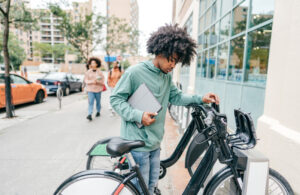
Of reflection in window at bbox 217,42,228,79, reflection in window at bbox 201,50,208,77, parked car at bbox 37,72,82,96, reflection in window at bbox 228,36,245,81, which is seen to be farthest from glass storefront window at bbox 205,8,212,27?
parked car at bbox 37,72,82,96

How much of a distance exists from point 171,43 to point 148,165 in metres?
1.10

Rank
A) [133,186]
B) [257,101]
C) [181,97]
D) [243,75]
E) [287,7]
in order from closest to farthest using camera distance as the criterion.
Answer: [133,186], [181,97], [287,7], [257,101], [243,75]

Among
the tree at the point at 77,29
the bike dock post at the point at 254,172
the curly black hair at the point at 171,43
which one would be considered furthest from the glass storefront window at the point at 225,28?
the tree at the point at 77,29

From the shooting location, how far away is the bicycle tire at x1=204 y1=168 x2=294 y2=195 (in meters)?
1.85

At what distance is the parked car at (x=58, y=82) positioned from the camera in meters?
12.8

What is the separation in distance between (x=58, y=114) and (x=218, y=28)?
6.17m

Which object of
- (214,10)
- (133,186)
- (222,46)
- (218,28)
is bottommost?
(133,186)

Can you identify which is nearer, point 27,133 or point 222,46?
point 27,133

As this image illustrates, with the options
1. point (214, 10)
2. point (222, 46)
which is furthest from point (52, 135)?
point (214, 10)

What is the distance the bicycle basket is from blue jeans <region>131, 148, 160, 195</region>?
28.4 inches

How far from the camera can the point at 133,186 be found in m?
1.71

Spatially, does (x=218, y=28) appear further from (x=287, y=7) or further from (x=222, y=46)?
(x=287, y=7)

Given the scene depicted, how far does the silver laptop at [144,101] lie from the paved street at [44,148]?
175 centimetres

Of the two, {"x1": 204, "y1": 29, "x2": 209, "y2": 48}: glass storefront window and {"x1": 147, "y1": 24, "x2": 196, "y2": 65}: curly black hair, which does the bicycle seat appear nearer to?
{"x1": 147, "y1": 24, "x2": 196, "y2": 65}: curly black hair
